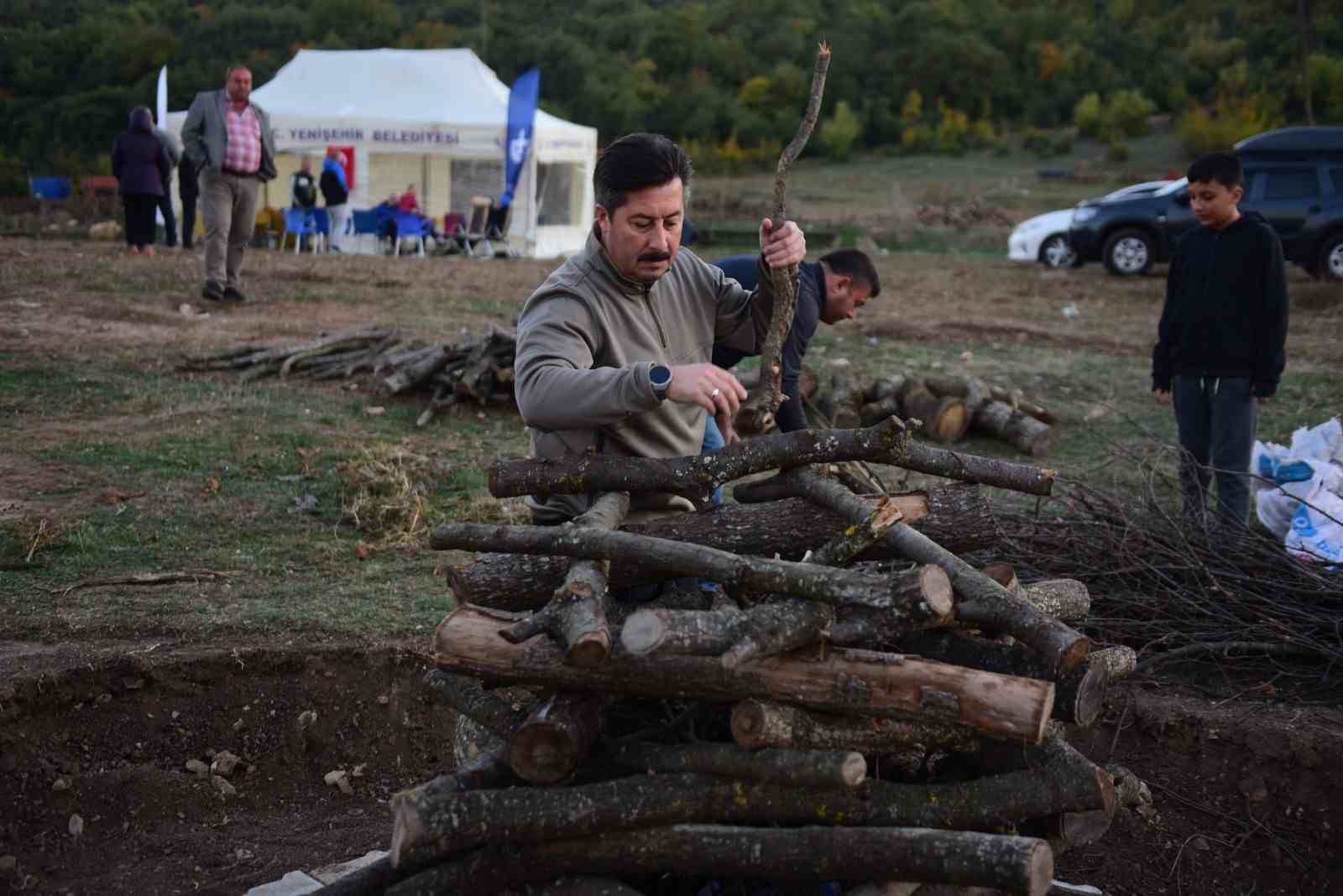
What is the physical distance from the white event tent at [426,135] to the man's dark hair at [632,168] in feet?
60.8

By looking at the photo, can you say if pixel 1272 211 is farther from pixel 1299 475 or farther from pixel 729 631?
pixel 729 631

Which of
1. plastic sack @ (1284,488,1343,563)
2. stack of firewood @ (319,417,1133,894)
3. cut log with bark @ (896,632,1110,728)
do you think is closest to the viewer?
stack of firewood @ (319,417,1133,894)

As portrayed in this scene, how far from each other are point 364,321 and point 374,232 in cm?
994

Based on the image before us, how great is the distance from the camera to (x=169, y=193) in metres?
18.6

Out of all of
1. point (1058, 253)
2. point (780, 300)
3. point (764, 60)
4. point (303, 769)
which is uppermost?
point (764, 60)

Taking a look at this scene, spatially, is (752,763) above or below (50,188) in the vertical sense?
below

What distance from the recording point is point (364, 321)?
479 inches

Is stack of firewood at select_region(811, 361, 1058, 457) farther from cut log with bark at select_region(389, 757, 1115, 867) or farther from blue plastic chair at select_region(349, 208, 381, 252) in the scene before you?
blue plastic chair at select_region(349, 208, 381, 252)

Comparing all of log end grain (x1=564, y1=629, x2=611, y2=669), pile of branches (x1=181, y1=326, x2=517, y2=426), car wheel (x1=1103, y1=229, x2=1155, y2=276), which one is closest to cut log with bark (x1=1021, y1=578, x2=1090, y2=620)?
log end grain (x1=564, y1=629, x2=611, y2=669)

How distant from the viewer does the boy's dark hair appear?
584 cm

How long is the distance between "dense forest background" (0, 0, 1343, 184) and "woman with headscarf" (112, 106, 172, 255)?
1801cm

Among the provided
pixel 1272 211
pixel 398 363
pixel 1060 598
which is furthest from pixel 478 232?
pixel 1060 598

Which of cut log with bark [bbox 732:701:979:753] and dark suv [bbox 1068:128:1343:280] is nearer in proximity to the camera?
cut log with bark [bbox 732:701:979:753]

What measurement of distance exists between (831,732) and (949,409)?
6.47m
